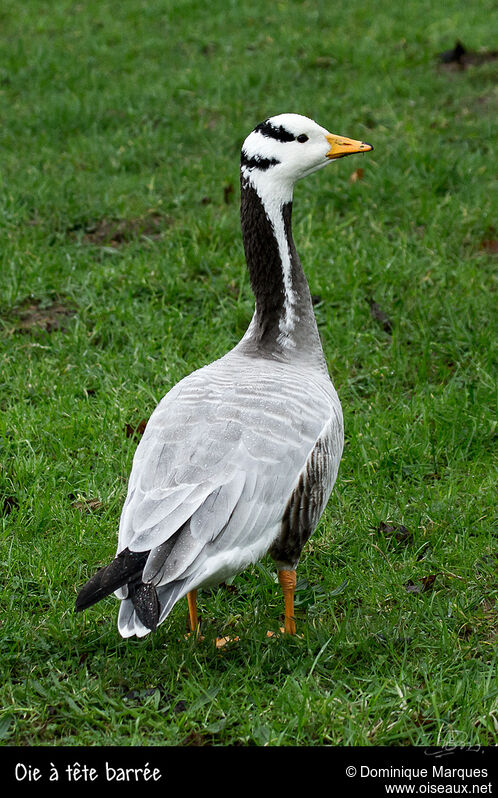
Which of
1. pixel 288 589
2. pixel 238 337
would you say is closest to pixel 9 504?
pixel 288 589

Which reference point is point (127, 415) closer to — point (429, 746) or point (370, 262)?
point (370, 262)

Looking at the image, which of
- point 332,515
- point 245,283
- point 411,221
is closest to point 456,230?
point 411,221

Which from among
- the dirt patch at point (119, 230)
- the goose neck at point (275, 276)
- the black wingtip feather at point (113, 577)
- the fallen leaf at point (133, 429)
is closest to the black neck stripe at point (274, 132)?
the goose neck at point (275, 276)

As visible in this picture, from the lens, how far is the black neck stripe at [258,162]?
172 inches

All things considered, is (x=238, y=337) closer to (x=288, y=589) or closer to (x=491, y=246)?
(x=491, y=246)

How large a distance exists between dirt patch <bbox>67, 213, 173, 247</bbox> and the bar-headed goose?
2713 millimetres

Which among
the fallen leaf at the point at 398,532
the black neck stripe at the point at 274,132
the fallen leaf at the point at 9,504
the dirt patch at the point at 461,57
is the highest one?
the dirt patch at the point at 461,57

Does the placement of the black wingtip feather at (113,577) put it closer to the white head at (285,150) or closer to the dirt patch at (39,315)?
the white head at (285,150)

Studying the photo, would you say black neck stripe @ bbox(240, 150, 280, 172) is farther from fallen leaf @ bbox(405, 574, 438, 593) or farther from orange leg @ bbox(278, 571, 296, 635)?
fallen leaf @ bbox(405, 574, 438, 593)

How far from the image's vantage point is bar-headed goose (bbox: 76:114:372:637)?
131 inches

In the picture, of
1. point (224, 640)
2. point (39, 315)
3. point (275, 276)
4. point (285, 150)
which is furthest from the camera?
point (39, 315)

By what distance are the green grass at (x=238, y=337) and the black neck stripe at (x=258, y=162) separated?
167 cm

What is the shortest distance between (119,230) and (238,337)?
1.60 meters

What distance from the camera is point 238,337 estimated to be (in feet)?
20.3
